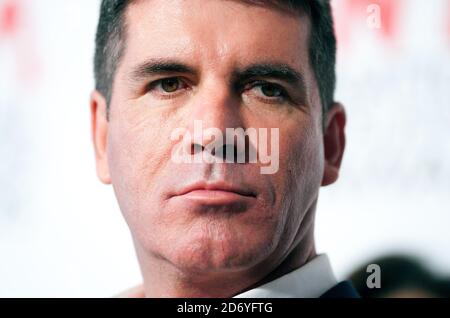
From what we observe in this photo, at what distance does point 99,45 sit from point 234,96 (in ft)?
1.69

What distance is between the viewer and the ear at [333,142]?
2.08 m

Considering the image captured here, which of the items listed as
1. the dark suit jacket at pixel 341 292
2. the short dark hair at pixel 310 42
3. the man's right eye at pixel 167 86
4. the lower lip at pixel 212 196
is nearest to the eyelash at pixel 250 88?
the man's right eye at pixel 167 86

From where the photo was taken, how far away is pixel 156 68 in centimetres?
184

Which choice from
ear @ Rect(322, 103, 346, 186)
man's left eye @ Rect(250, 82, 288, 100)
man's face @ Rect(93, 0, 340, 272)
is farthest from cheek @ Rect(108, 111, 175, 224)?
ear @ Rect(322, 103, 346, 186)

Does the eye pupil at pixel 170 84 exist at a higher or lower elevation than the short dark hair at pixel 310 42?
lower

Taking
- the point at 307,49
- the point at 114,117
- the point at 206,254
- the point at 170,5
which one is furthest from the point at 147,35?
the point at 206,254

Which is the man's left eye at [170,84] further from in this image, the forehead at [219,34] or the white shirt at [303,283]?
the white shirt at [303,283]

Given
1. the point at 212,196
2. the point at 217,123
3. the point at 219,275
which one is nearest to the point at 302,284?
the point at 219,275

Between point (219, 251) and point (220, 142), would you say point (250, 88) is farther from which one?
point (219, 251)

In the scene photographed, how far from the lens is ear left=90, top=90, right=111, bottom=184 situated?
2.11 meters

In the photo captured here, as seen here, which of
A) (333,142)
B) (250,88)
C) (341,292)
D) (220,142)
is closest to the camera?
(220,142)

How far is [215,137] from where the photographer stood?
1.70 m

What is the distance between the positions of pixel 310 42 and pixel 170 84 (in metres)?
0.37

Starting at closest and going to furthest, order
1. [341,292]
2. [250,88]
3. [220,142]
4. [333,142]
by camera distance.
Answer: [220,142], [250,88], [341,292], [333,142]
